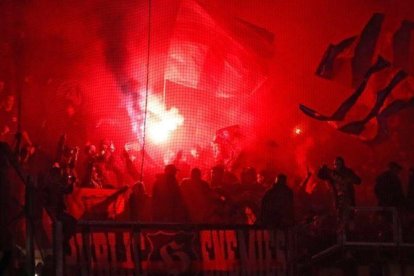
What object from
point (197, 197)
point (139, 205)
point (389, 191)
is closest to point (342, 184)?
point (389, 191)

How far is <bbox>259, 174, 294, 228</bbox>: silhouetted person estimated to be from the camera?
8.74m

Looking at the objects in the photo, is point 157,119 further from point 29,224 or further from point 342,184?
point 29,224

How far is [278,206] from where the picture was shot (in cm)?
886

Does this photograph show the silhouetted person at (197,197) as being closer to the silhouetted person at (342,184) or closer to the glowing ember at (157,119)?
the silhouetted person at (342,184)

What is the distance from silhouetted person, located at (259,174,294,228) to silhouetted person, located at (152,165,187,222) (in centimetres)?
113

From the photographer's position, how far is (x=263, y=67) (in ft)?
51.9

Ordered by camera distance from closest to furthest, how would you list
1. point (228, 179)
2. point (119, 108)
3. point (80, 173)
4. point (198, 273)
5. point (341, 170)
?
point (198, 273)
point (341, 170)
point (228, 179)
point (80, 173)
point (119, 108)

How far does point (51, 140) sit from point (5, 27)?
8.62ft

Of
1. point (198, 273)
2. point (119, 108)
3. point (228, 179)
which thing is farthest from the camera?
point (119, 108)

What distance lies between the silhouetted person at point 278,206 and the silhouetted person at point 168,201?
113 centimetres

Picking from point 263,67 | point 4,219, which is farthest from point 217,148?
point 4,219

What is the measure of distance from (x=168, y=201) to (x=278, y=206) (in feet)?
5.03

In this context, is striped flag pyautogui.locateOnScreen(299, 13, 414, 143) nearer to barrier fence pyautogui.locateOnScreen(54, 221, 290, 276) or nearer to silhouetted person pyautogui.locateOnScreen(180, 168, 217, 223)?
silhouetted person pyautogui.locateOnScreen(180, 168, 217, 223)

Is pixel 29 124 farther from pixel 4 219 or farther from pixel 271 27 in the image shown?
pixel 4 219
